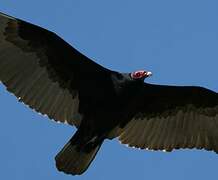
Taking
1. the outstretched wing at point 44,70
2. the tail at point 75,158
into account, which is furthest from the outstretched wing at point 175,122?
the outstretched wing at point 44,70

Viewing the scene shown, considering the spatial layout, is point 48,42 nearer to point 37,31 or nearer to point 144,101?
point 37,31

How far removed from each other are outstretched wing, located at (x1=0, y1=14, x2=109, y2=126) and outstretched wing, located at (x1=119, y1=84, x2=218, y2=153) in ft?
3.44

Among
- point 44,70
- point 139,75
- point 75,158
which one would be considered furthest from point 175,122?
point 44,70

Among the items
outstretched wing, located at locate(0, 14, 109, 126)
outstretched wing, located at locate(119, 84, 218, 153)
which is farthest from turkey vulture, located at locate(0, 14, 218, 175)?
outstretched wing, located at locate(119, 84, 218, 153)

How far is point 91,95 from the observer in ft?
42.8

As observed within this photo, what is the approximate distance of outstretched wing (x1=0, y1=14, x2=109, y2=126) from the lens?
12875 mm

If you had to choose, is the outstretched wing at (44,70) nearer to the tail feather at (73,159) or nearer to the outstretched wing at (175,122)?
the tail feather at (73,159)

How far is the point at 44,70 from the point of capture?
13.2m

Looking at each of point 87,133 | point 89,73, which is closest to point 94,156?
point 87,133

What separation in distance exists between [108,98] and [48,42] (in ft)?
3.69

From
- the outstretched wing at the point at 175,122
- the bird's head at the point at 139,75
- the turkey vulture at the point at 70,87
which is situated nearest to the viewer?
the bird's head at the point at 139,75

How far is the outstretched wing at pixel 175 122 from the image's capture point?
13.8 metres

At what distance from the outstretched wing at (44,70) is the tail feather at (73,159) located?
15.1 inches

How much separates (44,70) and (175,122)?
2.24m
